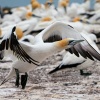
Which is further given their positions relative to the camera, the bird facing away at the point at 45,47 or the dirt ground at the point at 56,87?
A: the dirt ground at the point at 56,87

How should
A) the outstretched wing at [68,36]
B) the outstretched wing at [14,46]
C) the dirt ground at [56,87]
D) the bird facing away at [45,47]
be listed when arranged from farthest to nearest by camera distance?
the outstretched wing at [68,36], the dirt ground at [56,87], the bird facing away at [45,47], the outstretched wing at [14,46]

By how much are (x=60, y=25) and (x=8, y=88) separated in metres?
1.48

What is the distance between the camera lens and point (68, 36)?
338 inches

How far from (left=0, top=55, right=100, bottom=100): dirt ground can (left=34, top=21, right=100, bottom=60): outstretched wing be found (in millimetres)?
608

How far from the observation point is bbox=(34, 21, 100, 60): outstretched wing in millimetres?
8030

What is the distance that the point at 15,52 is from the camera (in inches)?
280

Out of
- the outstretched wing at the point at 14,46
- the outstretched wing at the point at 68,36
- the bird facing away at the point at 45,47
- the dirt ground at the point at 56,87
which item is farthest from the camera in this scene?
the outstretched wing at the point at 68,36

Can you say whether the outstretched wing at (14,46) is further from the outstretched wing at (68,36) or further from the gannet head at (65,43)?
the outstretched wing at (68,36)

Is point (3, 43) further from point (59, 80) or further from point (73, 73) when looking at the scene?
point (73, 73)

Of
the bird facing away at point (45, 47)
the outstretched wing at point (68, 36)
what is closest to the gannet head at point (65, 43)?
the bird facing away at point (45, 47)

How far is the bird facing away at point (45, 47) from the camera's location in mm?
7156

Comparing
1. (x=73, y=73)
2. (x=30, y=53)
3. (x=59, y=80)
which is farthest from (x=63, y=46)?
(x=73, y=73)

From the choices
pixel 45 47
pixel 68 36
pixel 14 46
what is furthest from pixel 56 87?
pixel 14 46

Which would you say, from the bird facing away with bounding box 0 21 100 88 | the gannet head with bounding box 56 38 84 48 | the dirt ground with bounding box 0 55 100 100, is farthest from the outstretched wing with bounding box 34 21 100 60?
the gannet head with bounding box 56 38 84 48
